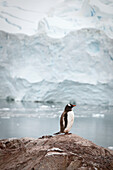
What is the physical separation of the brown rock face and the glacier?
36.3ft

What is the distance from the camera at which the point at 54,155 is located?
5.31ft

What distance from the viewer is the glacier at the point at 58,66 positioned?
13109mm

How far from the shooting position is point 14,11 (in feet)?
54.2

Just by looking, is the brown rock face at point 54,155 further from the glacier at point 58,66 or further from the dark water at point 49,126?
the glacier at point 58,66

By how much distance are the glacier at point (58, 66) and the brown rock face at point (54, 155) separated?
11053 millimetres

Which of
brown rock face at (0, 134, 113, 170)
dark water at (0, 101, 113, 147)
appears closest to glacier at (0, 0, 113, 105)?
dark water at (0, 101, 113, 147)

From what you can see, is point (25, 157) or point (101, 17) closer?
point (25, 157)

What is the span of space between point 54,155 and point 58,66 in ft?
39.6

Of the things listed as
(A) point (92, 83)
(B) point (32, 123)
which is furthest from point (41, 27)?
(B) point (32, 123)

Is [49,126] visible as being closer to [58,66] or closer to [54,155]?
[54,155]

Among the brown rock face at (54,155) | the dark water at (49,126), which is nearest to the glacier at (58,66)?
the dark water at (49,126)

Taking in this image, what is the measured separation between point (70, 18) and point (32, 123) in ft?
32.2

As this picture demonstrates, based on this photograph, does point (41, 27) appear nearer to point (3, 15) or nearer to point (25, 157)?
point (3, 15)

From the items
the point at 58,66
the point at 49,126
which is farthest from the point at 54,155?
the point at 58,66
